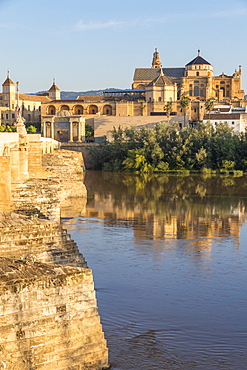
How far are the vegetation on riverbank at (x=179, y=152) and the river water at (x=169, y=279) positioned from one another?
71.5 ft

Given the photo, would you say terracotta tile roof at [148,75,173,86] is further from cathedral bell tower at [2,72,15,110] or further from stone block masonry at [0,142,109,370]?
stone block masonry at [0,142,109,370]

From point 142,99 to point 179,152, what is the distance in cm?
3329

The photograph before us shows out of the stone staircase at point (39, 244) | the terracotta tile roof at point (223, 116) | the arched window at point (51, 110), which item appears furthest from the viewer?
the arched window at point (51, 110)

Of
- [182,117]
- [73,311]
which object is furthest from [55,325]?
[182,117]

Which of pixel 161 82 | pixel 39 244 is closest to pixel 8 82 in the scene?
pixel 161 82

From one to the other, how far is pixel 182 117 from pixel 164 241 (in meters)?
56.6

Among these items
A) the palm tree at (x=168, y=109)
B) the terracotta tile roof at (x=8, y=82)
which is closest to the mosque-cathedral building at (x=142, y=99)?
the terracotta tile roof at (x=8, y=82)

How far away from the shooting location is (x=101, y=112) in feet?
294

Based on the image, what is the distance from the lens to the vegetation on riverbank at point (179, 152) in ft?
181

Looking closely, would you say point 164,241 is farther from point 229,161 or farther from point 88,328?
point 229,161

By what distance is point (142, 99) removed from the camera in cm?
8794

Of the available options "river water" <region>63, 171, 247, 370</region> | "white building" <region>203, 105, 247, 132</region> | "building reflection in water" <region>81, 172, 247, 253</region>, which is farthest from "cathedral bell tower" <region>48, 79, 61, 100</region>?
"river water" <region>63, 171, 247, 370</region>

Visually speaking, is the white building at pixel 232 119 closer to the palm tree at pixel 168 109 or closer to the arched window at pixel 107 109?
the palm tree at pixel 168 109

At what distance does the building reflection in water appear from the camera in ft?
78.0
